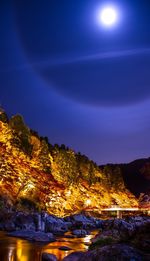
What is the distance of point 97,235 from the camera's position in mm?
31141

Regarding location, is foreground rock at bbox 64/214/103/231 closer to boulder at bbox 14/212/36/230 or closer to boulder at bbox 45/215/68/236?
boulder at bbox 45/215/68/236

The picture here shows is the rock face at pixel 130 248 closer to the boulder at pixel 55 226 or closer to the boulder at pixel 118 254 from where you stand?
the boulder at pixel 118 254

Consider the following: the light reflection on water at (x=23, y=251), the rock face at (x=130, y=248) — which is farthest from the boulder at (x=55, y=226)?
the rock face at (x=130, y=248)

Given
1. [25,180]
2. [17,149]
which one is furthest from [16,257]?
[17,149]

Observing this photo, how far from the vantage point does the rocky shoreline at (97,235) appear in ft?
43.0

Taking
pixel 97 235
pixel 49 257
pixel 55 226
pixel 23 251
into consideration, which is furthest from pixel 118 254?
pixel 55 226

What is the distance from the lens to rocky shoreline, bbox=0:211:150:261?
1310cm

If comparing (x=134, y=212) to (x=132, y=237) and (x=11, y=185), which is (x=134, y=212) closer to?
(x=11, y=185)

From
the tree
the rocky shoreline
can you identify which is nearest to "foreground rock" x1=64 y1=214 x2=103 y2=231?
the rocky shoreline

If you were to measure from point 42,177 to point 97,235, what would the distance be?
195 ft

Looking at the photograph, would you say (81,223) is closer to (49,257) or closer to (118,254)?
(49,257)

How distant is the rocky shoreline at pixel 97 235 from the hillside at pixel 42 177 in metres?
11.0

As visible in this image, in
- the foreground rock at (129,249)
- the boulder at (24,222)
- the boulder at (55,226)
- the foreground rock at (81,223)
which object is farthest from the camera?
the foreground rock at (81,223)

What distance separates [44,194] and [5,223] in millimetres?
32289
